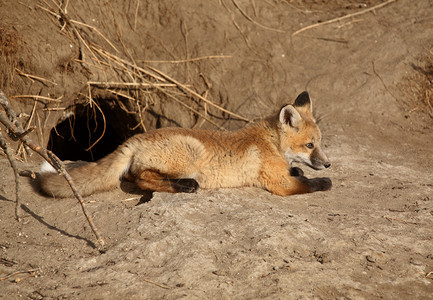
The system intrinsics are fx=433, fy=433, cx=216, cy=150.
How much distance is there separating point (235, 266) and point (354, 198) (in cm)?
230

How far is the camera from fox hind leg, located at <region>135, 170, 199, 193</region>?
16.4 ft

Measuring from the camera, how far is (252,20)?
8758mm

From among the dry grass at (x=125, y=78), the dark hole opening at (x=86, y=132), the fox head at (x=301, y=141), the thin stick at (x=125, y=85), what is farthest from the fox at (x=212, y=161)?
the dark hole opening at (x=86, y=132)

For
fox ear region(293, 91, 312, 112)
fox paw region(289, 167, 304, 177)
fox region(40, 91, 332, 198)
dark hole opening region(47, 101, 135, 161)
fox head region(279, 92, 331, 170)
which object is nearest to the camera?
fox region(40, 91, 332, 198)

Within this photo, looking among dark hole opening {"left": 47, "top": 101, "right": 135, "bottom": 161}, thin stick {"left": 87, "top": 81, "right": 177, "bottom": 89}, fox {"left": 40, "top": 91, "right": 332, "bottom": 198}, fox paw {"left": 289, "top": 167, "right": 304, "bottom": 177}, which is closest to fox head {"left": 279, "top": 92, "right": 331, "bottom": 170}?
fox {"left": 40, "top": 91, "right": 332, "bottom": 198}

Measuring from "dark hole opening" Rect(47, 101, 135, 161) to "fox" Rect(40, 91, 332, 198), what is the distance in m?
2.67

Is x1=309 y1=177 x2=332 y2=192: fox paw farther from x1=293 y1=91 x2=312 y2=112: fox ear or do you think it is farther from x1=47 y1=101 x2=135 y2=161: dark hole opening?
x1=47 y1=101 x2=135 y2=161: dark hole opening

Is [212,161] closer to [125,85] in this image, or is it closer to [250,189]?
[250,189]

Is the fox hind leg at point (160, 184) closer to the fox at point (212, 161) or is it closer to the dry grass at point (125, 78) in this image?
the fox at point (212, 161)

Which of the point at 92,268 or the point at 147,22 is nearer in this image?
the point at 92,268

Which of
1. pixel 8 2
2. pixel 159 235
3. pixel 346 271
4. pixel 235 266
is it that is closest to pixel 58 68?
pixel 8 2

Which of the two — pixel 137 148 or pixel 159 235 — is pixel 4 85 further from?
pixel 159 235

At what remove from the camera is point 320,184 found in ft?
17.8

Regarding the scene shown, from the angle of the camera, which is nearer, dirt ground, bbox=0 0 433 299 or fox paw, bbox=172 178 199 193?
dirt ground, bbox=0 0 433 299
